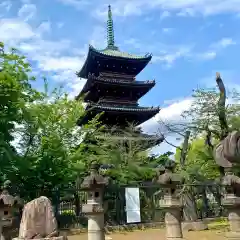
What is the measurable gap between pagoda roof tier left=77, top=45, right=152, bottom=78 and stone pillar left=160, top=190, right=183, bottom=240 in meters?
25.5

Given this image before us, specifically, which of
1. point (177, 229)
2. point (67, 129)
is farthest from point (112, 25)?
point (177, 229)

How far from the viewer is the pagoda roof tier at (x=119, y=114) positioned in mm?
31797

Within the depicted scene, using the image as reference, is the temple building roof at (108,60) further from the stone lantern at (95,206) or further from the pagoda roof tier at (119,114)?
the stone lantern at (95,206)

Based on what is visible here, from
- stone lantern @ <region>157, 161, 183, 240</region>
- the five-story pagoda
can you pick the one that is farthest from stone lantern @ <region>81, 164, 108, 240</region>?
the five-story pagoda

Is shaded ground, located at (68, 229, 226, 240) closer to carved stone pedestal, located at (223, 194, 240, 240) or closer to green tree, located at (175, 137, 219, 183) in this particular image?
green tree, located at (175, 137, 219, 183)

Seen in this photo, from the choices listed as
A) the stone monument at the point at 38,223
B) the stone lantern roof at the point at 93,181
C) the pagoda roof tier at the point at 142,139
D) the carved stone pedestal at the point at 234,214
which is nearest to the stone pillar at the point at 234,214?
the carved stone pedestal at the point at 234,214

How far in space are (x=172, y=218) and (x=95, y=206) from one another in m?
2.32

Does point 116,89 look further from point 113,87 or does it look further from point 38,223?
point 38,223

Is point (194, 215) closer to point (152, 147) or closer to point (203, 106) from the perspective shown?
point (203, 106)

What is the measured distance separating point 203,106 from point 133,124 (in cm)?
1300

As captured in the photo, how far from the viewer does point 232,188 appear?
8508 mm

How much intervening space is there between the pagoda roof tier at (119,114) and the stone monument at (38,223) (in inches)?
1007

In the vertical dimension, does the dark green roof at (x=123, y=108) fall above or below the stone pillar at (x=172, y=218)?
above

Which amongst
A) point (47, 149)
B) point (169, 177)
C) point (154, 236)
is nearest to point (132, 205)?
point (154, 236)
